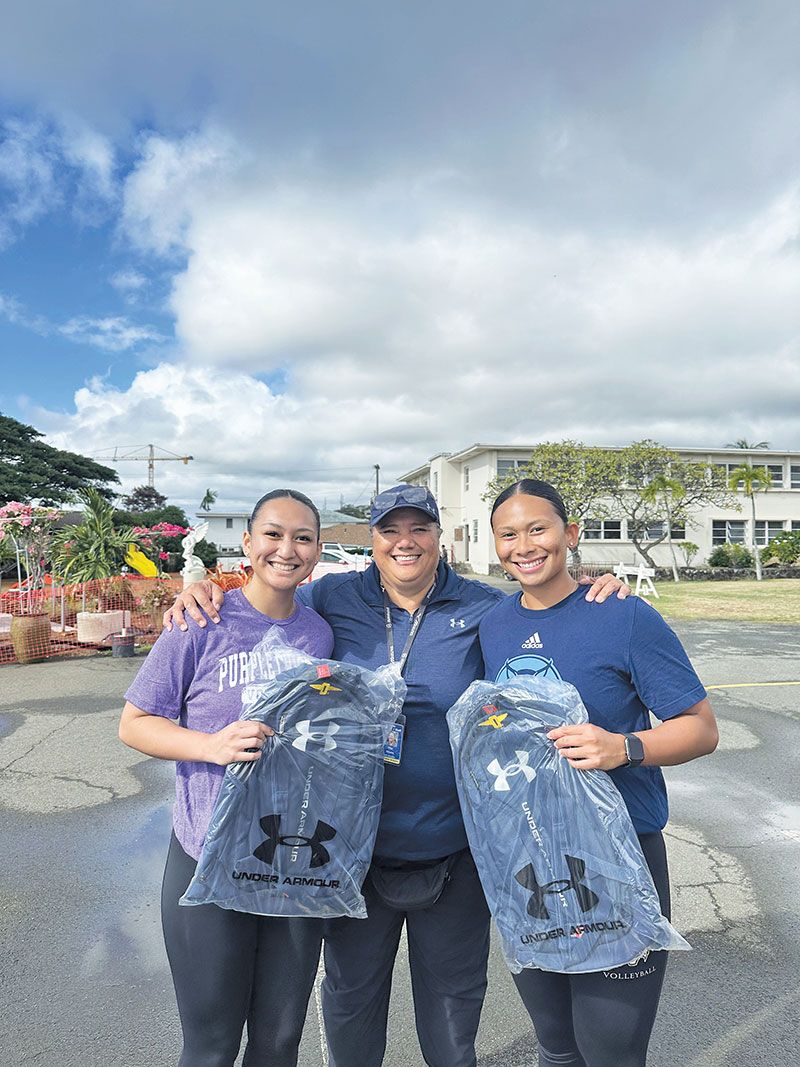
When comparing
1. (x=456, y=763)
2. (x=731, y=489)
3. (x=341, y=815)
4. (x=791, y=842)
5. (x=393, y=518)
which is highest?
(x=731, y=489)

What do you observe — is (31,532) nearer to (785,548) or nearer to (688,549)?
(688,549)

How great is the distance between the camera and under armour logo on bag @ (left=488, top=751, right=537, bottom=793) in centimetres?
187

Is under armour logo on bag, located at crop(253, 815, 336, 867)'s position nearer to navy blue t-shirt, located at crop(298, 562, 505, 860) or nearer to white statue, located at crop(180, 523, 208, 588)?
navy blue t-shirt, located at crop(298, 562, 505, 860)

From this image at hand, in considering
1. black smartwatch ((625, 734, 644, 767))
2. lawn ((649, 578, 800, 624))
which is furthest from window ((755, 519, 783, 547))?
black smartwatch ((625, 734, 644, 767))

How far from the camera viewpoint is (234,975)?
6.49 ft

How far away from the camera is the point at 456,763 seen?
1.99 metres

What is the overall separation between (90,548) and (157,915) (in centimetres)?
1155

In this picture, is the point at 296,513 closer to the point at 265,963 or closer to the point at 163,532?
the point at 265,963

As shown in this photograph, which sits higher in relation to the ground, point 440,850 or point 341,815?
point 341,815

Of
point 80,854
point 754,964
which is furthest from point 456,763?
point 80,854

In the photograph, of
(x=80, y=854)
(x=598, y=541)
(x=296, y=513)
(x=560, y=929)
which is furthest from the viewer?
(x=598, y=541)

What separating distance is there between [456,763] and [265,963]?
0.82m

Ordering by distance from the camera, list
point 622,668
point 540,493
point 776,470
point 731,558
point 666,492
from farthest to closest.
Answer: point 776,470
point 731,558
point 666,492
point 540,493
point 622,668

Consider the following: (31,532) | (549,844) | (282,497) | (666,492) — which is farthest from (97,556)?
(666,492)
